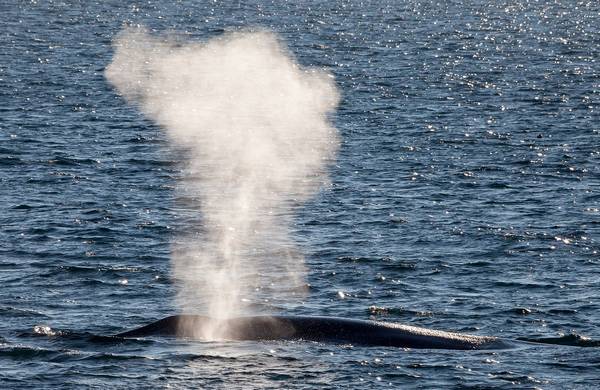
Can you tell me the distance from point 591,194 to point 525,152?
11332 millimetres

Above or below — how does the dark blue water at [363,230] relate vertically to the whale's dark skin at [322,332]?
above

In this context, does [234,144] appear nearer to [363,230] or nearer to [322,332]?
[363,230]

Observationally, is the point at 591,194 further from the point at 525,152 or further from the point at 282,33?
the point at 282,33

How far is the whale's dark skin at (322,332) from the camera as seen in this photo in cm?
3788

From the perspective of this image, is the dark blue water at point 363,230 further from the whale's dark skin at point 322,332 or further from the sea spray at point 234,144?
the sea spray at point 234,144

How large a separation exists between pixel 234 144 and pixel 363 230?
73.9 ft

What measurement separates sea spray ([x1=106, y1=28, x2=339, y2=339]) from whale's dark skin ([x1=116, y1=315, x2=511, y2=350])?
2.15 feet

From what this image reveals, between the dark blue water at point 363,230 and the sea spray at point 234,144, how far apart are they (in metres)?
1.17

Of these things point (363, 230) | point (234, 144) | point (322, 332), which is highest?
point (234, 144)

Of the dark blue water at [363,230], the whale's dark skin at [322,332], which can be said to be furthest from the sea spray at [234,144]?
the dark blue water at [363,230]

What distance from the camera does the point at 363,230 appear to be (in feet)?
182

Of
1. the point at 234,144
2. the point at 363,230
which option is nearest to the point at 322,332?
the point at 363,230

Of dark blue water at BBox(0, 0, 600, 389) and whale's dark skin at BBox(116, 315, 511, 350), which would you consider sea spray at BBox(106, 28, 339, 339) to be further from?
dark blue water at BBox(0, 0, 600, 389)

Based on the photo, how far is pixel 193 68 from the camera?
118312 mm
